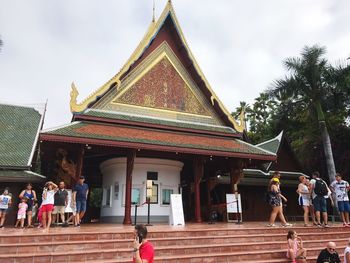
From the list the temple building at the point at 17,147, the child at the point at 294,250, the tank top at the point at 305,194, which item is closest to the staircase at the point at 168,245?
the child at the point at 294,250

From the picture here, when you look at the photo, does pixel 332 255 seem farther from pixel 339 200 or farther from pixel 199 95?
pixel 199 95

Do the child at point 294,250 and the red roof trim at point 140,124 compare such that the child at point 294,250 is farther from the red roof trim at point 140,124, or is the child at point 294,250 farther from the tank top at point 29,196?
the tank top at point 29,196

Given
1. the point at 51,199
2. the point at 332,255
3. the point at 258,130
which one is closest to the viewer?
the point at 332,255

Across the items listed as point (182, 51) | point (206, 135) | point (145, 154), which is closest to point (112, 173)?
point (145, 154)

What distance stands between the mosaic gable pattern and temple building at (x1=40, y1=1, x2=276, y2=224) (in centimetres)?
4

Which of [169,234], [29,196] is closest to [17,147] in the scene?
[29,196]

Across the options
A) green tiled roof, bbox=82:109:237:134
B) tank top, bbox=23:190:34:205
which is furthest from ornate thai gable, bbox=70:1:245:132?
tank top, bbox=23:190:34:205

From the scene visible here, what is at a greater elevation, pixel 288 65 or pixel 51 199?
pixel 288 65

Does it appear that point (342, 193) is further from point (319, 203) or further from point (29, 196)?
point (29, 196)

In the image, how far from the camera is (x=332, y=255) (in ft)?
20.7

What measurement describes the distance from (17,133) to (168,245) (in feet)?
39.7

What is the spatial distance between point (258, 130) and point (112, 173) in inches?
1179

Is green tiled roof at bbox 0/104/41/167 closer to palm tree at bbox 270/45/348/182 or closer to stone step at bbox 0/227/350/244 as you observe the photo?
stone step at bbox 0/227/350/244

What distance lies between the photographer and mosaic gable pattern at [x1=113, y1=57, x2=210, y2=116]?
44.4 ft
